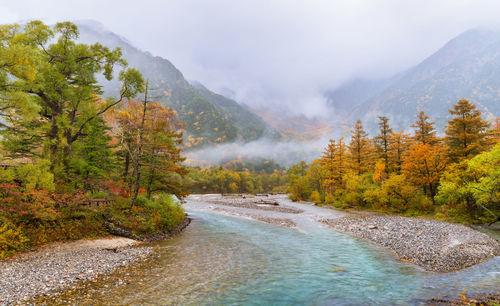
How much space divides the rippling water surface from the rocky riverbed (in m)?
1.60

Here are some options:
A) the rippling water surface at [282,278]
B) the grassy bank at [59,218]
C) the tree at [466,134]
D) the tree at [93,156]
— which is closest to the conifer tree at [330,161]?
the tree at [466,134]

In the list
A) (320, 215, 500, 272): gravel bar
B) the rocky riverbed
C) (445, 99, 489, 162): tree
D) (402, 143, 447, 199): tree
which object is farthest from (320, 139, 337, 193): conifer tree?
the rocky riverbed

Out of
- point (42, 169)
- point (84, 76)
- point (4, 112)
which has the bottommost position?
point (42, 169)

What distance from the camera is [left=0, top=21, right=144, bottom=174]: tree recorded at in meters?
20.5

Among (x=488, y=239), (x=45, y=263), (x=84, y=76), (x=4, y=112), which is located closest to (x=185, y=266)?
(x=45, y=263)

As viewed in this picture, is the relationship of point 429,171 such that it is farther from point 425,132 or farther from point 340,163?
point 340,163

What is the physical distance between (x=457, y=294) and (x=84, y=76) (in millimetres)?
32365

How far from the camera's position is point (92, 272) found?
41.1 ft

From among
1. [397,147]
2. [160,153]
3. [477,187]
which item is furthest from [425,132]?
[160,153]

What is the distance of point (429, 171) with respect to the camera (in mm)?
35281

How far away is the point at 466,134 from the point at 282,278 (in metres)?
35.6

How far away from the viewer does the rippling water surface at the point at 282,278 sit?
10.3 meters

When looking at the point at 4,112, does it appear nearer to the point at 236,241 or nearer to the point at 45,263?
the point at 45,263

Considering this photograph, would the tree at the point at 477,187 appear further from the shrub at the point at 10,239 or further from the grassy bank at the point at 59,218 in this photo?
the shrub at the point at 10,239
